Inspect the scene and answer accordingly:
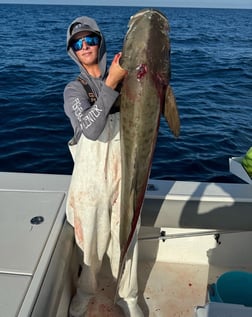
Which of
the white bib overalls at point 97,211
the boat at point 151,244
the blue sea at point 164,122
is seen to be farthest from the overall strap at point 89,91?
the blue sea at point 164,122

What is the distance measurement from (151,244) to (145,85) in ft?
7.56

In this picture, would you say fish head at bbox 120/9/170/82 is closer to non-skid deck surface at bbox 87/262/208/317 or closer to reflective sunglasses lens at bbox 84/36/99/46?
reflective sunglasses lens at bbox 84/36/99/46

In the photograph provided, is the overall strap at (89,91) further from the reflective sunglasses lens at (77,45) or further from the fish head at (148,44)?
the fish head at (148,44)

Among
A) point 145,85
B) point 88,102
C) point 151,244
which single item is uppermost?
point 145,85

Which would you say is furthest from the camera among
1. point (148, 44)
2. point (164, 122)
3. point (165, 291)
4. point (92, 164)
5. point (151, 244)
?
point (164, 122)

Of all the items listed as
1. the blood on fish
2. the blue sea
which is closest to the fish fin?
the blood on fish

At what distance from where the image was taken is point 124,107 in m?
2.00

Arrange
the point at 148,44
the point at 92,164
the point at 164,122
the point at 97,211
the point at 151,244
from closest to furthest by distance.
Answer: the point at 148,44, the point at 92,164, the point at 97,211, the point at 151,244, the point at 164,122

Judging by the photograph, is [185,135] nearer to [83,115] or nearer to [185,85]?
[185,85]

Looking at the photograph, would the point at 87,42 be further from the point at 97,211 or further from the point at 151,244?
the point at 151,244

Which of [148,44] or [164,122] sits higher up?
[148,44]

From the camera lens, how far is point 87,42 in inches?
100

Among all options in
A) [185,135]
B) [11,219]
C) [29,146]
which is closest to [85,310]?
[11,219]

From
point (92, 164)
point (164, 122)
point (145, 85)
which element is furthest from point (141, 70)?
point (164, 122)
